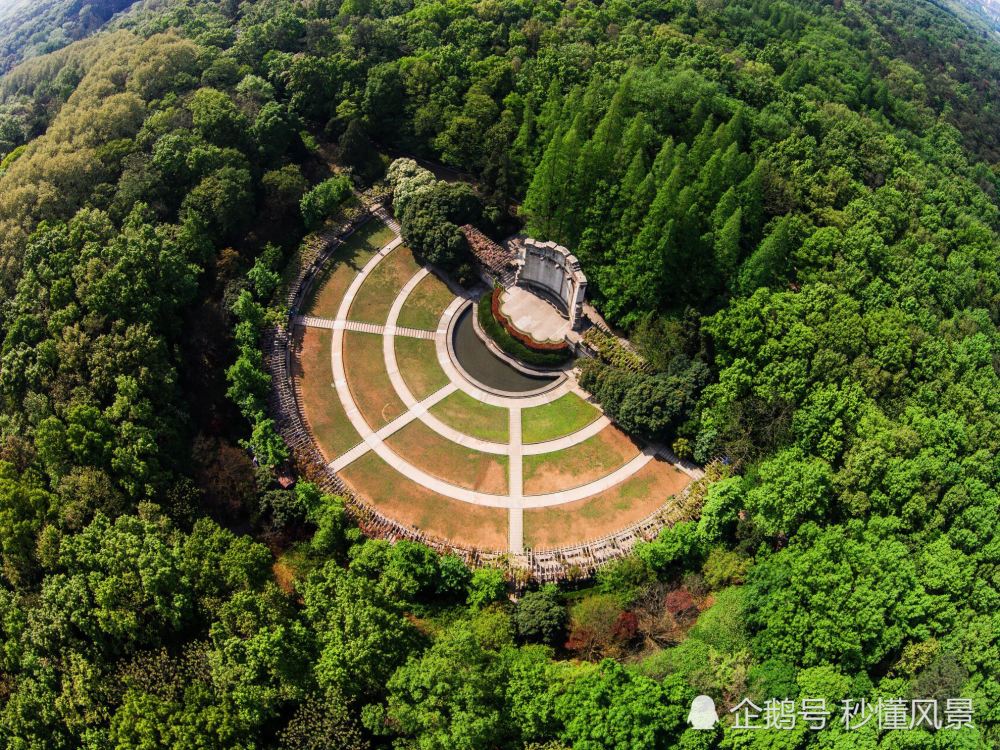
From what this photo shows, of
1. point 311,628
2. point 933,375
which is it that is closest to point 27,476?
point 311,628

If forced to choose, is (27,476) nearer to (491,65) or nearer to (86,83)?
(86,83)

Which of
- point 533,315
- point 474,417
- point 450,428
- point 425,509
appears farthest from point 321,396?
point 533,315

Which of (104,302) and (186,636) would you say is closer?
(186,636)

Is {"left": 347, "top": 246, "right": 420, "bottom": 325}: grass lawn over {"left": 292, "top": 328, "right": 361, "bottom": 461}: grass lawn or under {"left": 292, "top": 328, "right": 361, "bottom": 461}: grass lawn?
over

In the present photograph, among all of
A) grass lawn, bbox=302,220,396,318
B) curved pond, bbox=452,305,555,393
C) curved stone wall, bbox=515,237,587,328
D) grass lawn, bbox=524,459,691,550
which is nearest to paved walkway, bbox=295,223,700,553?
grass lawn, bbox=524,459,691,550

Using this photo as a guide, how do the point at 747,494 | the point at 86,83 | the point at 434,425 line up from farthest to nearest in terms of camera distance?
1. the point at 86,83
2. the point at 434,425
3. the point at 747,494

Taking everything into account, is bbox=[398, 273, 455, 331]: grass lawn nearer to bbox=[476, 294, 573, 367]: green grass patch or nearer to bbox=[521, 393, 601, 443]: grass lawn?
bbox=[476, 294, 573, 367]: green grass patch
